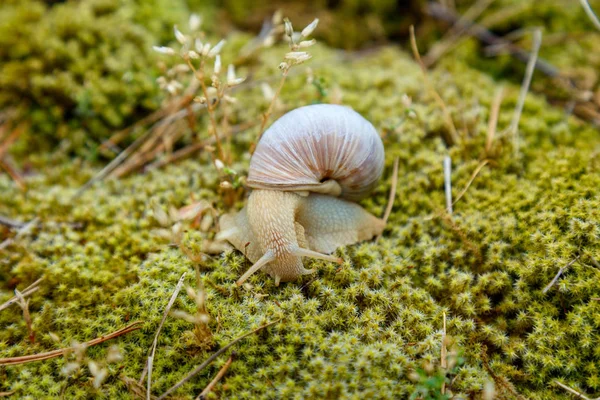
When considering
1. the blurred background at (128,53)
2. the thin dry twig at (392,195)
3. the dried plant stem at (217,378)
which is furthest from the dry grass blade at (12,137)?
the thin dry twig at (392,195)

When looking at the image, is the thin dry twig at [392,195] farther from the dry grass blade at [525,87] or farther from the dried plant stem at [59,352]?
the dried plant stem at [59,352]

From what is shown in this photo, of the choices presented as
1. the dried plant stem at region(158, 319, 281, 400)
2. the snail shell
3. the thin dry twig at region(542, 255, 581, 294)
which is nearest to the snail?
the snail shell

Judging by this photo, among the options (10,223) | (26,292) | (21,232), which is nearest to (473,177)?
(26,292)

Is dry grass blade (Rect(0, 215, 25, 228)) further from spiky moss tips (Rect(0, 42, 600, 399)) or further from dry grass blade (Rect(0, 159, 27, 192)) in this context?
dry grass blade (Rect(0, 159, 27, 192))

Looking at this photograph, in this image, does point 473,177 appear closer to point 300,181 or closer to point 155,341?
point 300,181

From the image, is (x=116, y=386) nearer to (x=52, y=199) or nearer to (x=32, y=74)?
(x=52, y=199)

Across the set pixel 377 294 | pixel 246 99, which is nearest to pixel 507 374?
pixel 377 294
